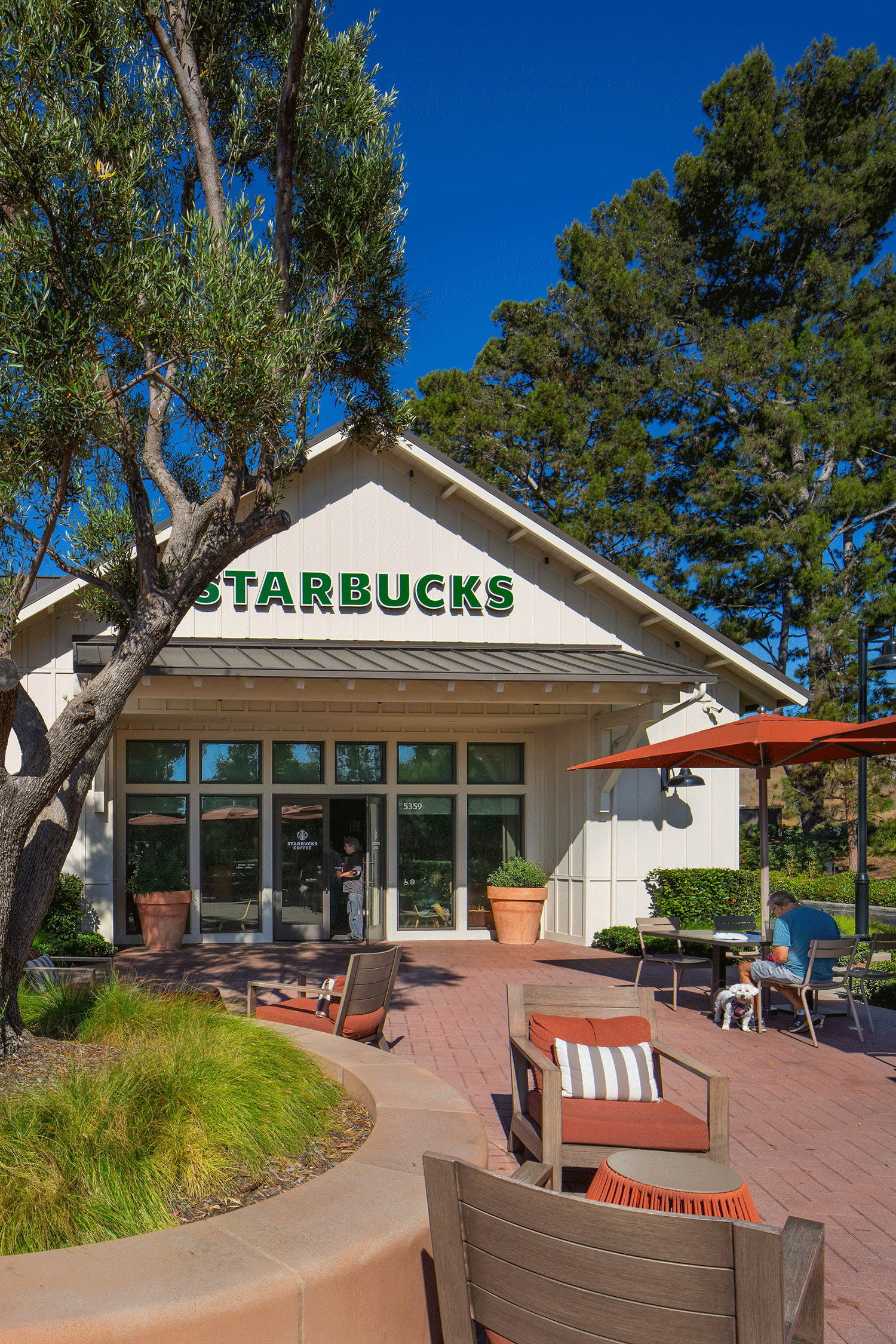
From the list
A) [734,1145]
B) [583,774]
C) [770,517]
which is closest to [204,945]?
[583,774]

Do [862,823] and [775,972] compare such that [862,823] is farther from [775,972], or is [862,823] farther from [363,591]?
[363,591]

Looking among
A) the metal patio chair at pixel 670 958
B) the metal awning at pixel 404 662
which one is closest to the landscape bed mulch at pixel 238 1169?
the metal patio chair at pixel 670 958

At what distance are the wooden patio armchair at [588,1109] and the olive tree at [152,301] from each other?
2.43 metres

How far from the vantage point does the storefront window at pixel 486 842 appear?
15.1 meters

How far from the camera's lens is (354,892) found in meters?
14.2

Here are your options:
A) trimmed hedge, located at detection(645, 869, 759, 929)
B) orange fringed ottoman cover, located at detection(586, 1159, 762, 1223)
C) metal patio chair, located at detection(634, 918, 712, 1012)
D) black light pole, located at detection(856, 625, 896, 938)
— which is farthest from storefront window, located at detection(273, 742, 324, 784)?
orange fringed ottoman cover, located at detection(586, 1159, 762, 1223)

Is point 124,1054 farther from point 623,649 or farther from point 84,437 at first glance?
point 623,649

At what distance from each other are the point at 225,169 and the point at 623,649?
927 centimetres

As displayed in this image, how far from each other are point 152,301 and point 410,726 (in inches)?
409

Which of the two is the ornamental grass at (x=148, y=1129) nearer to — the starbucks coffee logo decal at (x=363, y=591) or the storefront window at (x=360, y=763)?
the starbucks coffee logo decal at (x=363, y=591)

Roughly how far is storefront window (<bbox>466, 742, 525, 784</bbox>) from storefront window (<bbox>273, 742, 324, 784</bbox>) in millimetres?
2213

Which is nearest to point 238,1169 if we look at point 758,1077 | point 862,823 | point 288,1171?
point 288,1171

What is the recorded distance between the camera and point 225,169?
682 centimetres

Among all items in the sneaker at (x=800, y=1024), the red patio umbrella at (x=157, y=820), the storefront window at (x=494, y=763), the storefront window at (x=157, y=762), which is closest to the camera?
the sneaker at (x=800, y=1024)
